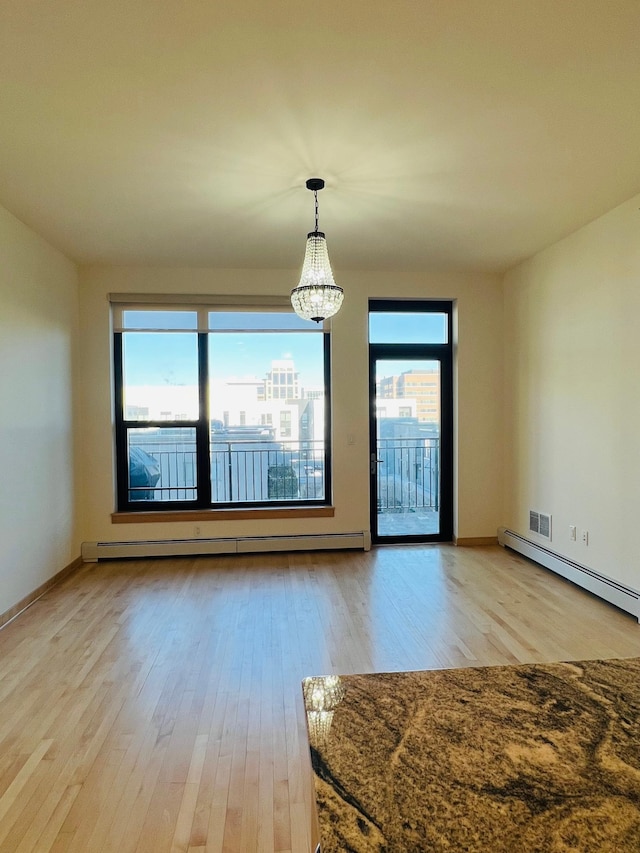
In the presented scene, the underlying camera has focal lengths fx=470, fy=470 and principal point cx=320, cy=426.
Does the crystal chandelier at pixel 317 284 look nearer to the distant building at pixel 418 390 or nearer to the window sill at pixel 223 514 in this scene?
the distant building at pixel 418 390

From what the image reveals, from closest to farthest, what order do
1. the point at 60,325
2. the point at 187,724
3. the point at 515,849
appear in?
1. the point at 515,849
2. the point at 187,724
3. the point at 60,325

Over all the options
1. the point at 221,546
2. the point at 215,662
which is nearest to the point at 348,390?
the point at 221,546

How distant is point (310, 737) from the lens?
0.82 metres

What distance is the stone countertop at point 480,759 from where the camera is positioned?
60cm

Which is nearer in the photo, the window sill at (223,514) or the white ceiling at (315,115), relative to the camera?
the white ceiling at (315,115)

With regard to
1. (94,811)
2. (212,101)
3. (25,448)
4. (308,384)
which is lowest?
(94,811)

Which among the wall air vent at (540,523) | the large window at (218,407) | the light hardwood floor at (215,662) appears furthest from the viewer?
the large window at (218,407)

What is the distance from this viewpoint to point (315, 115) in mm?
2293

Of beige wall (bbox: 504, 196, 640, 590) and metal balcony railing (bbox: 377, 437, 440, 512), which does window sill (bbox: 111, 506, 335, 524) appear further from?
beige wall (bbox: 504, 196, 640, 590)

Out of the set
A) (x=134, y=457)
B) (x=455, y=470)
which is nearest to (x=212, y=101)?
(x=134, y=457)

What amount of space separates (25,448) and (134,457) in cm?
128

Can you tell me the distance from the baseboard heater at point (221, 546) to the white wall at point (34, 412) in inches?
Result: 11.3

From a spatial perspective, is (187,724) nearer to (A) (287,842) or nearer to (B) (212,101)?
(A) (287,842)

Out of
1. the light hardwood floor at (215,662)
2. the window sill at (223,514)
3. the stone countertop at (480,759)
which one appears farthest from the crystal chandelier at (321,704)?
the window sill at (223,514)
